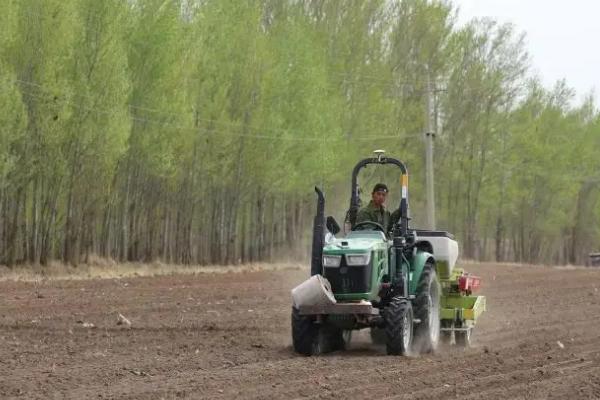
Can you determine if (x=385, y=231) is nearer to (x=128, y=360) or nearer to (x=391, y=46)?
(x=128, y=360)

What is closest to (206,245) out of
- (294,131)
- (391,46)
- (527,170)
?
(294,131)

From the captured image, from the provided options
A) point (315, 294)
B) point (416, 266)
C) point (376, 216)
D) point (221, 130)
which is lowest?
point (315, 294)

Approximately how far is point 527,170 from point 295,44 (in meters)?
28.5

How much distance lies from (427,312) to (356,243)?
1528 mm

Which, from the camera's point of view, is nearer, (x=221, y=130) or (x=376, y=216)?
(x=376, y=216)

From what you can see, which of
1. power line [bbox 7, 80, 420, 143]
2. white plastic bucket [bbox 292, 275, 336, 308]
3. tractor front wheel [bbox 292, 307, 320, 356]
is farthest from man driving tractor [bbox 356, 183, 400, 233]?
power line [bbox 7, 80, 420, 143]

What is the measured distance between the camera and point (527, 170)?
67062 millimetres

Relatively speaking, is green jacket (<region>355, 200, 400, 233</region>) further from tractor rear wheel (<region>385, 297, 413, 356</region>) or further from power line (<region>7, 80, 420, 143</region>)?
power line (<region>7, 80, 420, 143</region>)

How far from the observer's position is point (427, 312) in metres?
13.8

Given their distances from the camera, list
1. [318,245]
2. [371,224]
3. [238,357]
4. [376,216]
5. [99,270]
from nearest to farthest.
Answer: [238,357] → [318,245] → [371,224] → [376,216] → [99,270]

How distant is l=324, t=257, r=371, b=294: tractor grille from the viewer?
1263 centimetres

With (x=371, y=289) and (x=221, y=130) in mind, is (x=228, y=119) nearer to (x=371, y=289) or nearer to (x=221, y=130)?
(x=221, y=130)

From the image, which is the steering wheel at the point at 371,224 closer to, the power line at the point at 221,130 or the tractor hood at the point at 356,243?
the tractor hood at the point at 356,243

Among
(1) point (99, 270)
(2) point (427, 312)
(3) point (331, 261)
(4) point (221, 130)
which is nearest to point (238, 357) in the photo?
(3) point (331, 261)
